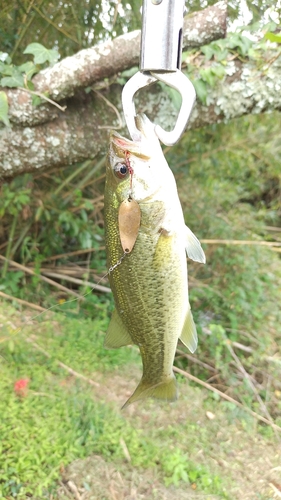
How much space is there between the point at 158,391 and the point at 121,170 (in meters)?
0.65

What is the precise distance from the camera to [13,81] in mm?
1934

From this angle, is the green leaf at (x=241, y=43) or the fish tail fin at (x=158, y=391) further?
the green leaf at (x=241, y=43)

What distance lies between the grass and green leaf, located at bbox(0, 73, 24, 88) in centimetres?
124

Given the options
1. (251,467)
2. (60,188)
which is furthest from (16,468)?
(60,188)

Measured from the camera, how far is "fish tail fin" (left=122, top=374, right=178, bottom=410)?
4.25 feet

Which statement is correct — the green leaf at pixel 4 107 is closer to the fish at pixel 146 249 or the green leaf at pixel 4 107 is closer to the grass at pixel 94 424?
the fish at pixel 146 249

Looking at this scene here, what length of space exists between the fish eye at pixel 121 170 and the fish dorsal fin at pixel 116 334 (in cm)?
37

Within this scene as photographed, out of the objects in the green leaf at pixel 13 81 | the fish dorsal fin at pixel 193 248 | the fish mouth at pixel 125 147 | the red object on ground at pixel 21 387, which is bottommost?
the red object on ground at pixel 21 387

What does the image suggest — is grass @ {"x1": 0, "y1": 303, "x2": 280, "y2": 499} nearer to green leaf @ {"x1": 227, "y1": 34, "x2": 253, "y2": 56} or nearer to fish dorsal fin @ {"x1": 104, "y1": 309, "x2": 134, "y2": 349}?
fish dorsal fin @ {"x1": 104, "y1": 309, "x2": 134, "y2": 349}

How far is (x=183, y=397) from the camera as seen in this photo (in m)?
2.74

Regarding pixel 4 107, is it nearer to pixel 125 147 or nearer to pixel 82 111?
pixel 82 111

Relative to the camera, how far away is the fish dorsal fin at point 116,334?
3.93ft

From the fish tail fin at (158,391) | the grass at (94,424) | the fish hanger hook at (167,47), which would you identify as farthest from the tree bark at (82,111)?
the fish tail fin at (158,391)

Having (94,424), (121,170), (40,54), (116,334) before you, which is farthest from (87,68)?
(94,424)
